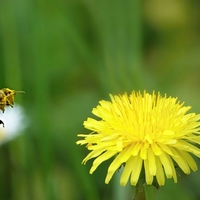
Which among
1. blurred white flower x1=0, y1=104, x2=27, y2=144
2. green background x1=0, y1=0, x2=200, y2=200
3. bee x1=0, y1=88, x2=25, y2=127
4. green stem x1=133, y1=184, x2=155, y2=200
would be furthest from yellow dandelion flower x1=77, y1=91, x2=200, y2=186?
blurred white flower x1=0, y1=104, x2=27, y2=144

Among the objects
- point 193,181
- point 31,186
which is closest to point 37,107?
point 31,186

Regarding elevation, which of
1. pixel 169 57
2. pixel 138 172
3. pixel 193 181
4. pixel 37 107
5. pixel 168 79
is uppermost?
pixel 169 57

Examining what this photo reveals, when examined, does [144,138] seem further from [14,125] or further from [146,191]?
[14,125]

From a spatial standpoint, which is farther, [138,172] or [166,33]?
[166,33]

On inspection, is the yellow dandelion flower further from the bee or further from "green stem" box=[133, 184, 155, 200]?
the bee

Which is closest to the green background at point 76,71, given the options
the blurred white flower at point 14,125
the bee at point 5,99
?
the blurred white flower at point 14,125

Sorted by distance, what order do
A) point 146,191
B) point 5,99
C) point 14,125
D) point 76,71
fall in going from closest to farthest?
point 146,191 → point 5,99 → point 14,125 → point 76,71

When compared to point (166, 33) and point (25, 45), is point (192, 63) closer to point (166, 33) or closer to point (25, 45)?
point (166, 33)

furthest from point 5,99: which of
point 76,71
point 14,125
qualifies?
point 76,71
